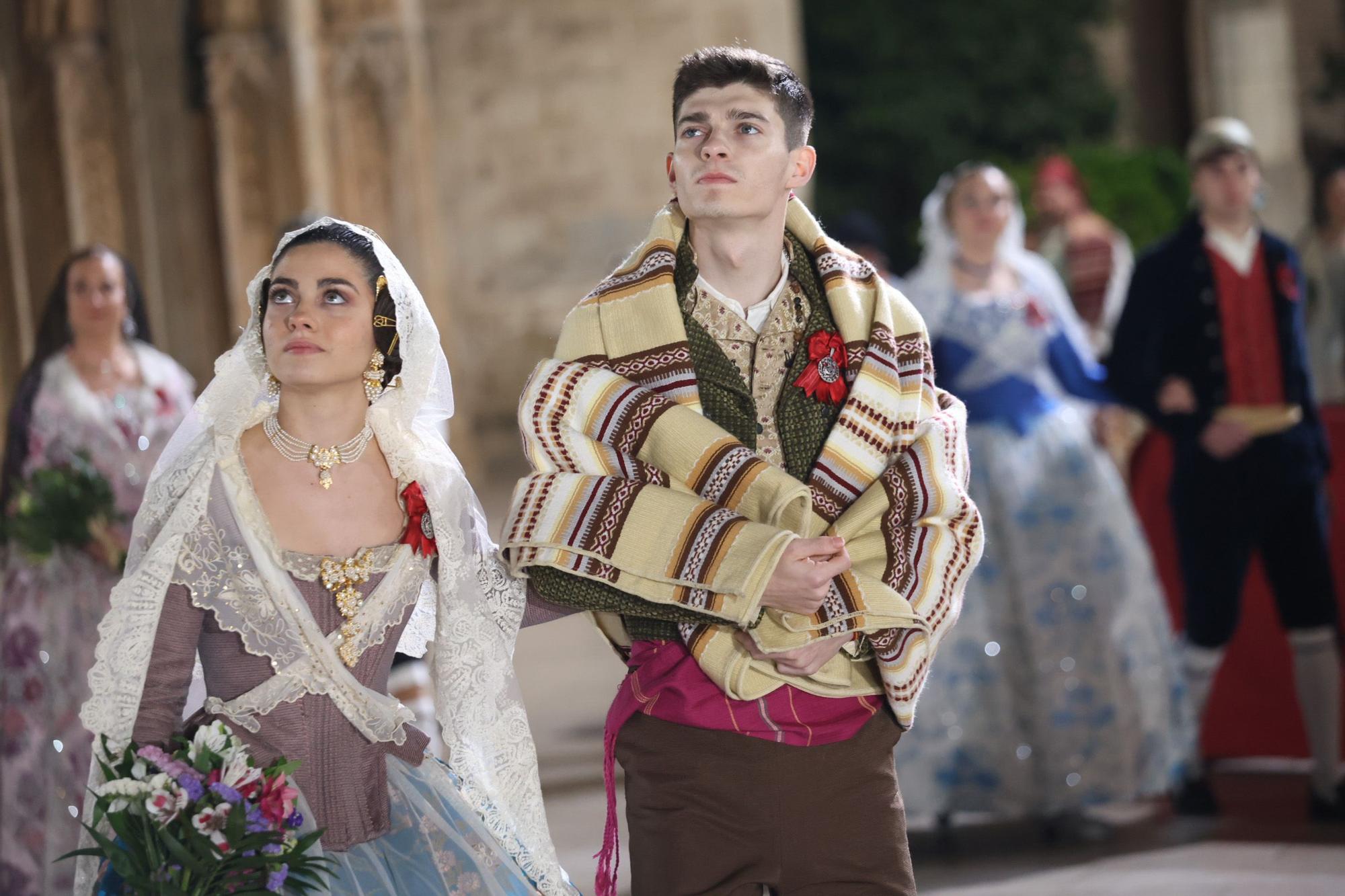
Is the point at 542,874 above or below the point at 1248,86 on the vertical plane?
below

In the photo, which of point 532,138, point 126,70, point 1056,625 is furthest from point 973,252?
point 532,138

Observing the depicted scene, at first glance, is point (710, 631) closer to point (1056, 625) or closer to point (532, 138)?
point (1056, 625)

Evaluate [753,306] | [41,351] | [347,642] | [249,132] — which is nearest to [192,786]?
[347,642]

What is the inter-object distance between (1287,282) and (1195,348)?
357 mm

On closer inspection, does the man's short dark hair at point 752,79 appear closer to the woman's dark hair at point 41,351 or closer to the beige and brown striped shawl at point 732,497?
the beige and brown striped shawl at point 732,497

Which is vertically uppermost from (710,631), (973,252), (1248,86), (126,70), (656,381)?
(1248,86)

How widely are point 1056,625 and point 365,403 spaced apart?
→ 3334 mm

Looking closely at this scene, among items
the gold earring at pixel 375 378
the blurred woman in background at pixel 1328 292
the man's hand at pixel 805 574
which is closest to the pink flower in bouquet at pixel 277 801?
the gold earring at pixel 375 378

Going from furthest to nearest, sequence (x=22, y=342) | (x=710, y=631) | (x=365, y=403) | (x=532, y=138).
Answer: (x=532, y=138), (x=22, y=342), (x=365, y=403), (x=710, y=631)

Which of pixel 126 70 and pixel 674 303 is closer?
pixel 674 303

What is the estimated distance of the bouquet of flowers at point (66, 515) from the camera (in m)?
5.08

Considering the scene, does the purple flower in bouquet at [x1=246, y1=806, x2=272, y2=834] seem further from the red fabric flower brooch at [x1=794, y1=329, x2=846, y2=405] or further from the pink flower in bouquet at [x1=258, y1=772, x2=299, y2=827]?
the red fabric flower brooch at [x1=794, y1=329, x2=846, y2=405]

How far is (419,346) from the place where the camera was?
128 inches

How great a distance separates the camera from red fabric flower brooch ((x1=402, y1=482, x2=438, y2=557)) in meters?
3.20
